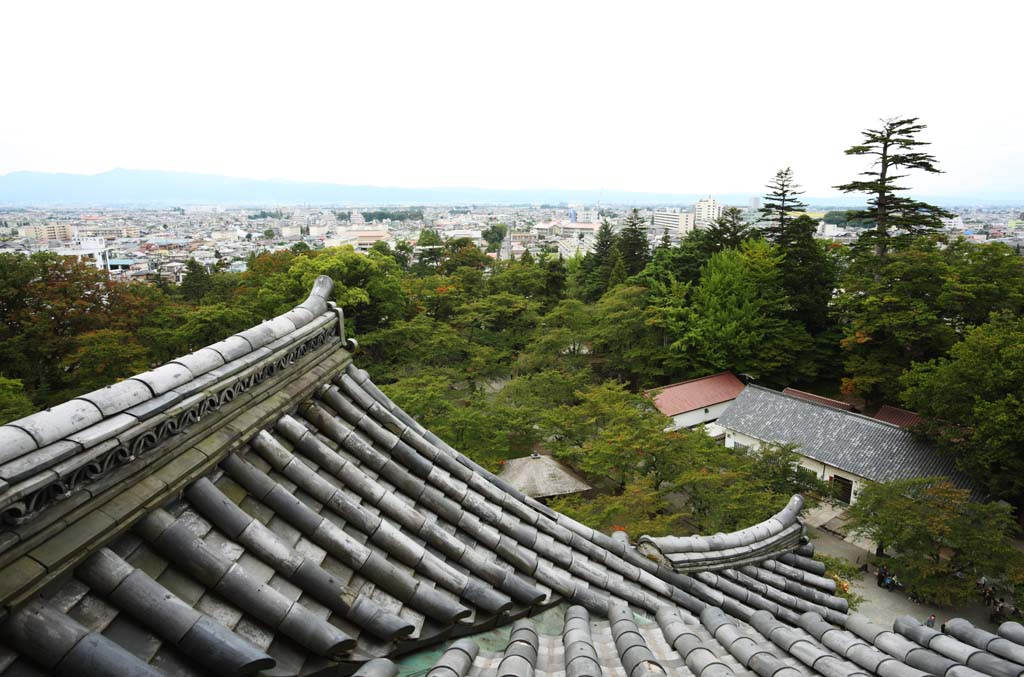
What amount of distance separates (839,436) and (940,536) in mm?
7215

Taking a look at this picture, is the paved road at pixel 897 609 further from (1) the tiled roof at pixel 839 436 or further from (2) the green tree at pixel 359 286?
(2) the green tree at pixel 359 286

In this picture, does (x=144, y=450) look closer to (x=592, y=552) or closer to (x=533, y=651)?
(x=533, y=651)

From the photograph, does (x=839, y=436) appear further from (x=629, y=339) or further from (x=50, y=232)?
(x=50, y=232)

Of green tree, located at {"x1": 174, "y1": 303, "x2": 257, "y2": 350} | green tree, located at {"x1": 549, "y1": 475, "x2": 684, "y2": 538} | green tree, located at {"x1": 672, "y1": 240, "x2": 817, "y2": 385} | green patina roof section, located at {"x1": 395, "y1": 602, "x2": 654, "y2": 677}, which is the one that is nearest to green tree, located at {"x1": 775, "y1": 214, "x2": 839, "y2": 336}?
green tree, located at {"x1": 672, "y1": 240, "x2": 817, "y2": 385}

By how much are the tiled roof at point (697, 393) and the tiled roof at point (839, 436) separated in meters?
1.95

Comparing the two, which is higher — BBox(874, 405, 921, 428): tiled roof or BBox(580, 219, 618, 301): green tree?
BBox(580, 219, 618, 301): green tree

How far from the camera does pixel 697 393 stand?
28.3m

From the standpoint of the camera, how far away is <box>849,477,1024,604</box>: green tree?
48.5 ft

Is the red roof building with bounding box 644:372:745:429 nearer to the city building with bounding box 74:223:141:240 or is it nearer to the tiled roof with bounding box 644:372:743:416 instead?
the tiled roof with bounding box 644:372:743:416

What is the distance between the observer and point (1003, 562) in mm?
14680

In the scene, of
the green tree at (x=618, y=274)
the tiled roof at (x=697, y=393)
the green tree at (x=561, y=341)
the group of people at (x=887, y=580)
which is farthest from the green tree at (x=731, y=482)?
the green tree at (x=618, y=274)

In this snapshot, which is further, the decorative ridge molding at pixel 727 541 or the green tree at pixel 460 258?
the green tree at pixel 460 258

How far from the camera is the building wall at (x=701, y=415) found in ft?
88.0

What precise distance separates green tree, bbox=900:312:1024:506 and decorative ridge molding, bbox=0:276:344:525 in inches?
824
